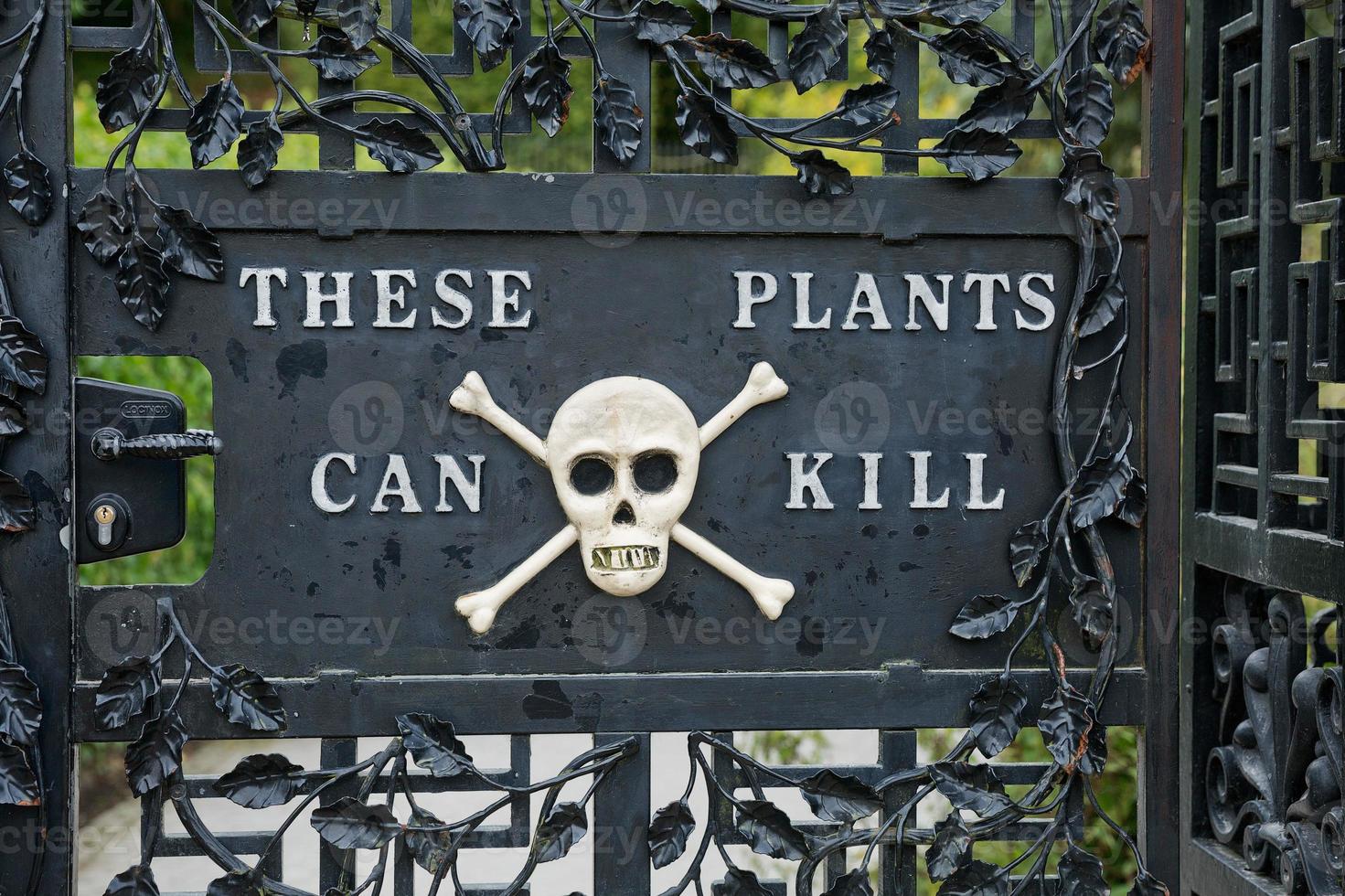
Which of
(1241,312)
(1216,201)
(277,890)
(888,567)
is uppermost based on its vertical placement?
(1216,201)

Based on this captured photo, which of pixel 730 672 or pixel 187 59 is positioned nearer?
pixel 730 672

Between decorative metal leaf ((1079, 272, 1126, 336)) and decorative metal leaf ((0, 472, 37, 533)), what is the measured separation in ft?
6.42

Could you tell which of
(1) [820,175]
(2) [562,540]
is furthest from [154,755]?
(1) [820,175]

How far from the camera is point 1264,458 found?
2.27m

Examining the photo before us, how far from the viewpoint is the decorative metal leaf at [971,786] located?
2375mm

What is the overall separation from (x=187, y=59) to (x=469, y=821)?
744 centimetres

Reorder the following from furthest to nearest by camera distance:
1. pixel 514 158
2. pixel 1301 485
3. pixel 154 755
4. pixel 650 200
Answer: pixel 514 158
pixel 650 200
pixel 154 755
pixel 1301 485

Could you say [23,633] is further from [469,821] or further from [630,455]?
[630,455]

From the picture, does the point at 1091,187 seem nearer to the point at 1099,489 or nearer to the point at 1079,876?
the point at 1099,489

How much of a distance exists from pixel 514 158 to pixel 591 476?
597 cm

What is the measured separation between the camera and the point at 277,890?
7.68ft

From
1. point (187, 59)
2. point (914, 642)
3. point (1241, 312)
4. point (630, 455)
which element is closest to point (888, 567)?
point (914, 642)

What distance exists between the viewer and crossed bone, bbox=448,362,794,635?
7.78 ft

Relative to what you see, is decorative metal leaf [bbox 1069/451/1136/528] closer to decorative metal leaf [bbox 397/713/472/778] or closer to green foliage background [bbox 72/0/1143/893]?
green foliage background [bbox 72/0/1143/893]
